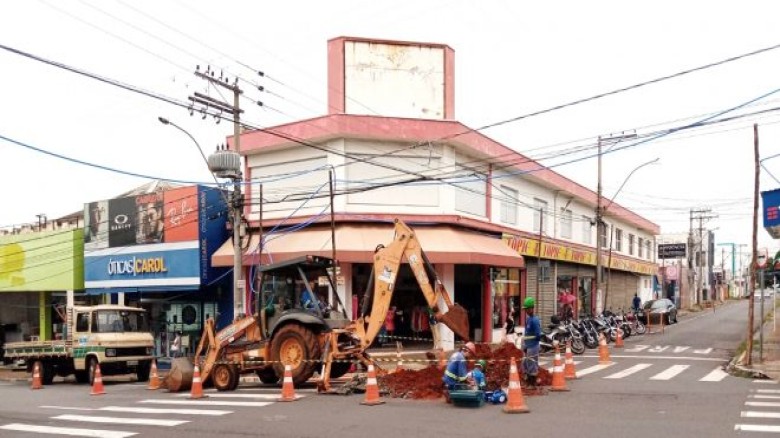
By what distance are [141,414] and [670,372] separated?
1269 centimetres

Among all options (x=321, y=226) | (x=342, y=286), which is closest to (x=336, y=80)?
(x=321, y=226)

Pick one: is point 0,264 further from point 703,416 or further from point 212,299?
point 703,416

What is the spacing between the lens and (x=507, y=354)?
587 inches

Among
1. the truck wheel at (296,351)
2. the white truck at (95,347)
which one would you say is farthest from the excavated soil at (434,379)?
the white truck at (95,347)

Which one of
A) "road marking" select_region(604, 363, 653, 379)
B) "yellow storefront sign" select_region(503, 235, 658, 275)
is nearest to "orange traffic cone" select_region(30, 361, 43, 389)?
"road marking" select_region(604, 363, 653, 379)

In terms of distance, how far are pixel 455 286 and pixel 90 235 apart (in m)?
15.8

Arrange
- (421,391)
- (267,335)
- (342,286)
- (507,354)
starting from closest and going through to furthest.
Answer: (421,391) < (507,354) < (267,335) < (342,286)

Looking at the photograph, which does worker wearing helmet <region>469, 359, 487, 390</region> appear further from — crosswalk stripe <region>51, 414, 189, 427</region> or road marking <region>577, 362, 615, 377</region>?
road marking <region>577, 362, 615, 377</region>

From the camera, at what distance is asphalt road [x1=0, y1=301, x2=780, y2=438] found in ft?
33.3

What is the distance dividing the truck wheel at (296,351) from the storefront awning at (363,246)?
7.15 meters

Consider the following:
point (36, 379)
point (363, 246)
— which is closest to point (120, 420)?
point (36, 379)

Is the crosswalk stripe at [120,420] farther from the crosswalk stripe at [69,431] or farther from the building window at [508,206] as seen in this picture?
the building window at [508,206]

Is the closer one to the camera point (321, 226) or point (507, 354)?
point (507, 354)

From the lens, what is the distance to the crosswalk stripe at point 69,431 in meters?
10.7
